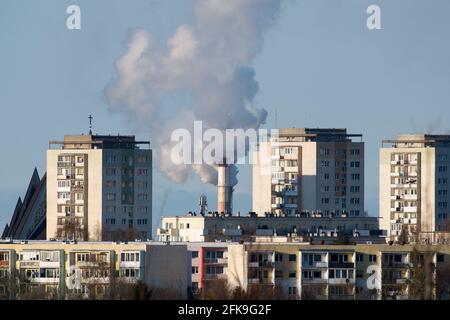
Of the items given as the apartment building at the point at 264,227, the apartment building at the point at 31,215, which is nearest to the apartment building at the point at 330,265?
the apartment building at the point at 264,227

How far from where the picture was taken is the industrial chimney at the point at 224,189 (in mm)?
97750

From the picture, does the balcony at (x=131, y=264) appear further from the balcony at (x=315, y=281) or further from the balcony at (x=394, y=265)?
the balcony at (x=394, y=265)

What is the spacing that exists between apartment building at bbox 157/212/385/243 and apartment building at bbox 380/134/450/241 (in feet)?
42.5

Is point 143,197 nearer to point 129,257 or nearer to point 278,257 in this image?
point 278,257

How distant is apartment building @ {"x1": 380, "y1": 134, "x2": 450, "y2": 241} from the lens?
110 m

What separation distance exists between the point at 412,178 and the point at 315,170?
16.2ft

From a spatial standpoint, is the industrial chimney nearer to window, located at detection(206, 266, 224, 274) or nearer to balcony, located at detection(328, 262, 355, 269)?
window, located at detection(206, 266, 224, 274)

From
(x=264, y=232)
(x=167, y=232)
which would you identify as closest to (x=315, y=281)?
(x=264, y=232)

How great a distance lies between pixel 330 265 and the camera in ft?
213

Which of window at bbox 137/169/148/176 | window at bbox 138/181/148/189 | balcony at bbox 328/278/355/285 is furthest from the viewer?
window at bbox 138/181/148/189

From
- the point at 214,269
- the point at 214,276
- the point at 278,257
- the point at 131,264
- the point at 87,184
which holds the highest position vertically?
the point at 87,184

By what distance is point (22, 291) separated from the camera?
182 ft

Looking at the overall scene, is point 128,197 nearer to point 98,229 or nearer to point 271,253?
point 98,229

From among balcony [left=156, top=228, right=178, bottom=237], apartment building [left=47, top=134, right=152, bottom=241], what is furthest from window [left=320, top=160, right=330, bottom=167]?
balcony [left=156, top=228, right=178, bottom=237]
